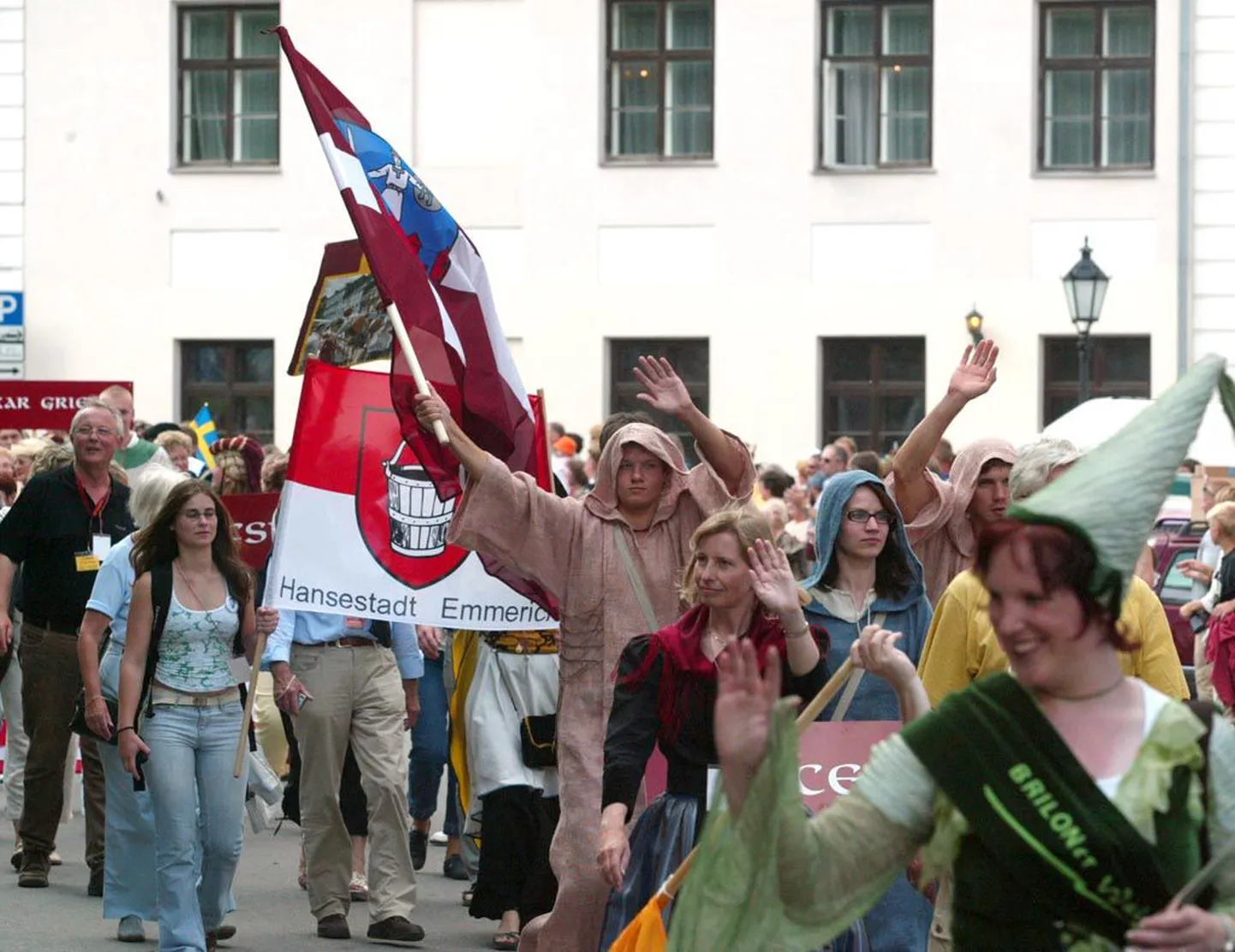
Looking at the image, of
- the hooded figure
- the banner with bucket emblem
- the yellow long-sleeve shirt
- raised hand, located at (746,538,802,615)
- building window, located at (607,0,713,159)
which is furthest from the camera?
building window, located at (607,0,713,159)

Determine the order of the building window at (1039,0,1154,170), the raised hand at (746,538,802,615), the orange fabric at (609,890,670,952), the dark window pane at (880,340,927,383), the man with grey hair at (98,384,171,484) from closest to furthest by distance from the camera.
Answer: the orange fabric at (609,890,670,952) < the raised hand at (746,538,802,615) < the man with grey hair at (98,384,171,484) < the building window at (1039,0,1154,170) < the dark window pane at (880,340,927,383)

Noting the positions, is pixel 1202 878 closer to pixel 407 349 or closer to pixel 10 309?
pixel 407 349

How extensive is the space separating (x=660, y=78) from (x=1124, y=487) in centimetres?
2513

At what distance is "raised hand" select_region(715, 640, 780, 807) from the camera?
3535mm

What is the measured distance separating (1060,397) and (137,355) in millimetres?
10604

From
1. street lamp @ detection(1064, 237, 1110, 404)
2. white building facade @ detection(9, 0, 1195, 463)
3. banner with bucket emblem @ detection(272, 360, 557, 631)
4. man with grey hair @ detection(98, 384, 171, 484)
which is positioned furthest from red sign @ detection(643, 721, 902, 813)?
white building facade @ detection(9, 0, 1195, 463)

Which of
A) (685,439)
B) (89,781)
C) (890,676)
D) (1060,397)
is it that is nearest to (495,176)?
(685,439)

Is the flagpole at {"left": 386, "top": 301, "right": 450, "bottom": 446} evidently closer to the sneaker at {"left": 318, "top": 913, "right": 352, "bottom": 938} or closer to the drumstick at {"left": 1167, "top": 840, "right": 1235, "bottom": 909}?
the sneaker at {"left": 318, "top": 913, "right": 352, "bottom": 938}

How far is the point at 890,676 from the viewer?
4.48m

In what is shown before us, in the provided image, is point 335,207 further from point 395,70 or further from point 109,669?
point 109,669

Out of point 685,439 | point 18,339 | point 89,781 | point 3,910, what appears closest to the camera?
point 3,910

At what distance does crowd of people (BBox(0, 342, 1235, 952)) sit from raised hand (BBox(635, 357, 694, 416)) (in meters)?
0.02

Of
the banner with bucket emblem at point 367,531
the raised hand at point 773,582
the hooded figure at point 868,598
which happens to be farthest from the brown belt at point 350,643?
the raised hand at point 773,582

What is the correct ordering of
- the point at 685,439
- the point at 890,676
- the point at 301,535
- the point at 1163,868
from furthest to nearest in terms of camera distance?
the point at 685,439 < the point at 301,535 < the point at 890,676 < the point at 1163,868
